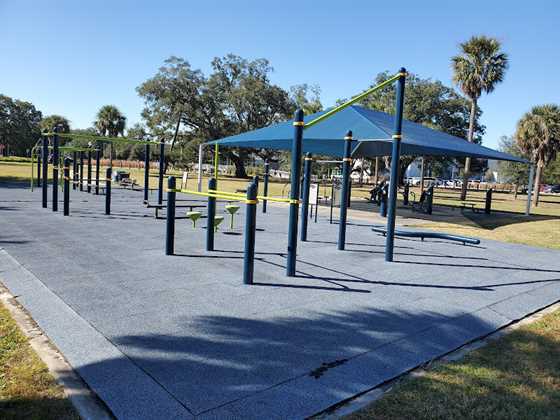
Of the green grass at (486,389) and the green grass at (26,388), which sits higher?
the green grass at (486,389)

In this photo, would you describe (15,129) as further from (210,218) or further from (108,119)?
(210,218)

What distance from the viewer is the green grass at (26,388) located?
2.43m

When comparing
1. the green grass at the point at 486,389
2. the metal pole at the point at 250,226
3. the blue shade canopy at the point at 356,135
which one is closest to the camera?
the green grass at the point at 486,389

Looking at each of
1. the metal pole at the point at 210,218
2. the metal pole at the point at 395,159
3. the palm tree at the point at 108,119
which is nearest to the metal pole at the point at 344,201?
the metal pole at the point at 395,159

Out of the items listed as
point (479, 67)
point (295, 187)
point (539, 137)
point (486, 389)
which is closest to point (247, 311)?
point (295, 187)

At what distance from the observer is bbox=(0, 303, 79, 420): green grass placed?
2.43 metres

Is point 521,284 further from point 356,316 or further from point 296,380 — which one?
point 296,380

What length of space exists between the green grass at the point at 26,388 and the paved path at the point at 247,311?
0.65 ft

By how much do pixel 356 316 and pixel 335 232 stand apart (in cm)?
600

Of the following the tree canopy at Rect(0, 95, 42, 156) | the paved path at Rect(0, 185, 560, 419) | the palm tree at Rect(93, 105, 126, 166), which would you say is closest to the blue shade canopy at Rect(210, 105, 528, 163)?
the paved path at Rect(0, 185, 560, 419)

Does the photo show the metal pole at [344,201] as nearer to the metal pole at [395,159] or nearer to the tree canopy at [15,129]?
the metal pole at [395,159]

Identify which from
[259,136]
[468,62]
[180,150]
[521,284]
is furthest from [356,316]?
[180,150]

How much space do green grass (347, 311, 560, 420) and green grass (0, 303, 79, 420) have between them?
1664 mm

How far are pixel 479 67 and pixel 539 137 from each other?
6.84 m
